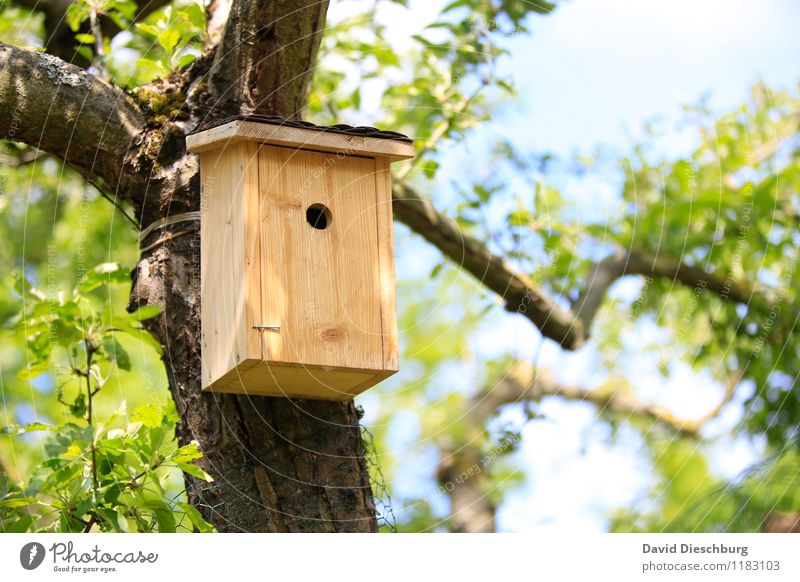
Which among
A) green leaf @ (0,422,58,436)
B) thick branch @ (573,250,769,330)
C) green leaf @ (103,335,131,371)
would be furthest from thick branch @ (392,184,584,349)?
green leaf @ (0,422,58,436)

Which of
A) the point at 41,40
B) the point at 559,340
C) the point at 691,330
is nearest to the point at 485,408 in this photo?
the point at 691,330

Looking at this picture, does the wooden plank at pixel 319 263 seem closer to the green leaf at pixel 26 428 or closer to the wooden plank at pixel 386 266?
the wooden plank at pixel 386 266

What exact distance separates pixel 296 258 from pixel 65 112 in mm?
761

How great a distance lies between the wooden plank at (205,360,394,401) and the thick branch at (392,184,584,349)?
4.23 feet

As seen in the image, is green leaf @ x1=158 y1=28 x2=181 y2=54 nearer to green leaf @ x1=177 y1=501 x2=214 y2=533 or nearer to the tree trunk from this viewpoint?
the tree trunk

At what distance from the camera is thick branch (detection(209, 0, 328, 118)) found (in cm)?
297

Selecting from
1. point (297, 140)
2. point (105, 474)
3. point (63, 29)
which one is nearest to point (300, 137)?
point (297, 140)

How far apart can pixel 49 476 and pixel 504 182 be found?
2.17 meters

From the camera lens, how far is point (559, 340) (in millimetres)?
4398

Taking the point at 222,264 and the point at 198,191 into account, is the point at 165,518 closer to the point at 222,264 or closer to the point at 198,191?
the point at 222,264

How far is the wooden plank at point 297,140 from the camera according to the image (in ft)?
9.02

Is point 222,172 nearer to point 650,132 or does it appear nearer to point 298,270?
point 298,270

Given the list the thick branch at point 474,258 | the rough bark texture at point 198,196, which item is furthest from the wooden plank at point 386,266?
the thick branch at point 474,258

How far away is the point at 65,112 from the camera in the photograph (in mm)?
2939
